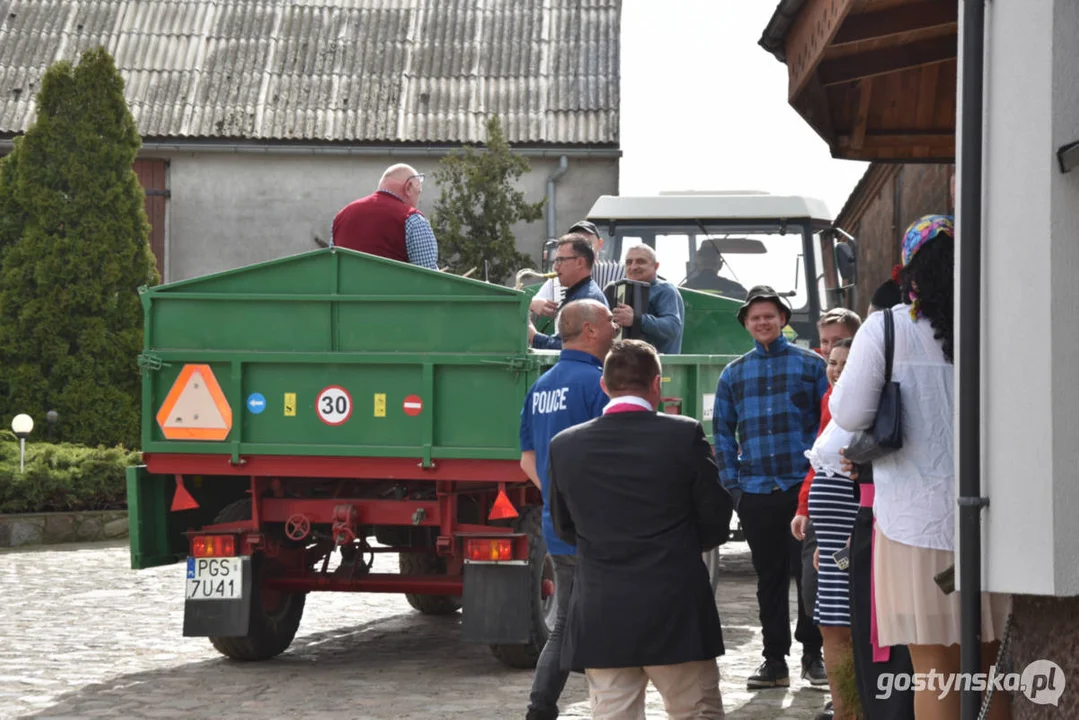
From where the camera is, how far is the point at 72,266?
21078 mm

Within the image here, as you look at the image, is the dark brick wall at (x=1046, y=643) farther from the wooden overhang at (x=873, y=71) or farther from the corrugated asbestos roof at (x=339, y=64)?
the corrugated asbestos roof at (x=339, y=64)

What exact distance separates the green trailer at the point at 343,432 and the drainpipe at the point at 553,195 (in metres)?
15.5

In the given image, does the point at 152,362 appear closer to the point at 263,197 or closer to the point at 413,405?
the point at 413,405

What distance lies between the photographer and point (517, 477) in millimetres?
8883

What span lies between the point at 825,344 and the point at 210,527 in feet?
11.4

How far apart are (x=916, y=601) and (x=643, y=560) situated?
2.85 feet

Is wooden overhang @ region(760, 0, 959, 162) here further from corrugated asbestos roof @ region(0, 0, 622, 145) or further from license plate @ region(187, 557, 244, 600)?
corrugated asbestos roof @ region(0, 0, 622, 145)

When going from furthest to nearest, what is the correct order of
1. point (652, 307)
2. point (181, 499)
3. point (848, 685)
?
point (652, 307), point (181, 499), point (848, 685)

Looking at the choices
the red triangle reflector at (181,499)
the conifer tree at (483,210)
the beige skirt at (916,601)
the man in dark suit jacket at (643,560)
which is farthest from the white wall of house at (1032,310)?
the conifer tree at (483,210)

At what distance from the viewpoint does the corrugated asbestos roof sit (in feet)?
84.6

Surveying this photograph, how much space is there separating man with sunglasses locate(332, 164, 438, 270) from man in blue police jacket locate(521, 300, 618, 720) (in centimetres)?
286

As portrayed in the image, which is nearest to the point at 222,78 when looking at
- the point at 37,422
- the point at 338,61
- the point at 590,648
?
the point at 338,61

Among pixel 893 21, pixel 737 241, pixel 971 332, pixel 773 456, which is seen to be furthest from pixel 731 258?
pixel 971 332

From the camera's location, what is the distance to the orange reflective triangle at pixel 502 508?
8953 mm
